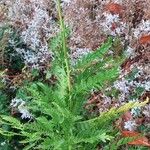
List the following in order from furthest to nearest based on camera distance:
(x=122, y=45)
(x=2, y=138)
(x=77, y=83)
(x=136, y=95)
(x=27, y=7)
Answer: (x=27, y=7), (x=122, y=45), (x=136, y=95), (x=2, y=138), (x=77, y=83)

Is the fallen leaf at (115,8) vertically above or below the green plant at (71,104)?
above

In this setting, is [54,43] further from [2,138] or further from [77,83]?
[2,138]

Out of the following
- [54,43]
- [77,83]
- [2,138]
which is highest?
[54,43]

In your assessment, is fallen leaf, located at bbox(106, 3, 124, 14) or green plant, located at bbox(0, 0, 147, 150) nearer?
green plant, located at bbox(0, 0, 147, 150)

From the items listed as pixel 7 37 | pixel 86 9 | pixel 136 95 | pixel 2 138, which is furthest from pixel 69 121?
pixel 86 9

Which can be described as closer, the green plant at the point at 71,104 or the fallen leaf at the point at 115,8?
the green plant at the point at 71,104

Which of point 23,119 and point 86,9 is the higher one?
point 86,9

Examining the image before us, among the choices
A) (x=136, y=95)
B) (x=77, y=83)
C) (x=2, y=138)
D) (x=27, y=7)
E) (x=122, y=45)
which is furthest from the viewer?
(x=27, y=7)

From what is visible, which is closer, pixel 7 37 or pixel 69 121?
pixel 69 121

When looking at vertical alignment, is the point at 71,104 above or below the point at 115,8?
below

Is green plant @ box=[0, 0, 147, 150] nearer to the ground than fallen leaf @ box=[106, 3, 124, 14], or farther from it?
nearer to the ground

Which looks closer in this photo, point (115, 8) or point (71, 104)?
point (71, 104)
